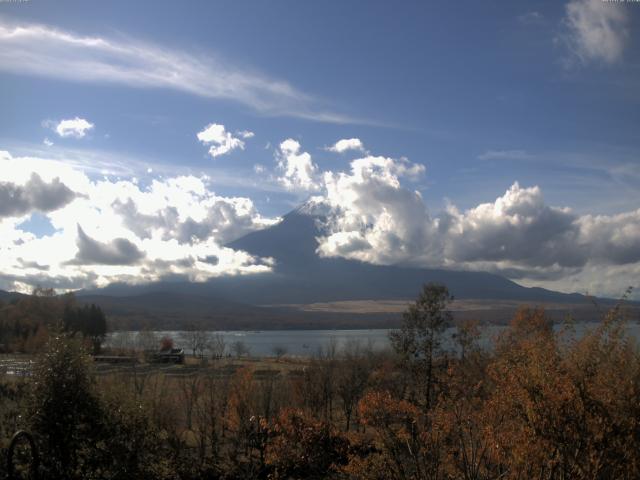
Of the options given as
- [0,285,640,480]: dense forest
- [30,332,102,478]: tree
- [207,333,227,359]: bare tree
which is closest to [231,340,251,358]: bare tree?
[207,333,227,359]: bare tree

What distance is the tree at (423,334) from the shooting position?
3619 cm

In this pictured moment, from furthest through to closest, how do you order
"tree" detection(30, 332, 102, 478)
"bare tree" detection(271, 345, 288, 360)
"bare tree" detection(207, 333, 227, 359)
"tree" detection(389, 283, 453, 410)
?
1. "bare tree" detection(271, 345, 288, 360)
2. "bare tree" detection(207, 333, 227, 359)
3. "tree" detection(389, 283, 453, 410)
4. "tree" detection(30, 332, 102, 478)

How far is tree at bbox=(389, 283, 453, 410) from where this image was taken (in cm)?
3619

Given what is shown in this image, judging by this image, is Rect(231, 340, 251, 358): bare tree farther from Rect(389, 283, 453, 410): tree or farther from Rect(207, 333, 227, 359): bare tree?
Rect(389, 283, 453, 410): tree

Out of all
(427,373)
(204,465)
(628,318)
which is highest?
(628,318)

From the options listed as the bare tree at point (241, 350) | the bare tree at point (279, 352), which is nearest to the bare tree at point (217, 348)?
the bare tree at point (241, 350)

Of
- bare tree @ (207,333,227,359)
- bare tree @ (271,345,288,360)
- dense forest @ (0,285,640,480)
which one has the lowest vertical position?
bare tree @ (271,345,288,360)

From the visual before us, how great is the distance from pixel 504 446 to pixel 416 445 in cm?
550

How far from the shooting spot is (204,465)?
3200 centimetres

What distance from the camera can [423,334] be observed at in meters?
36.4

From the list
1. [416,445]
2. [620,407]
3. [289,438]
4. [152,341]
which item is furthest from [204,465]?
[152,341]

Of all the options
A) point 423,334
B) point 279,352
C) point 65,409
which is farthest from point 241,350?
point 65,409

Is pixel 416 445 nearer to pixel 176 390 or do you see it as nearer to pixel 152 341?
pixel 176 390

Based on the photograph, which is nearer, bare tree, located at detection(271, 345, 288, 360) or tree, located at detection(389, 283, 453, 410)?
tree, located at detection(389, 283, 453, 410)
